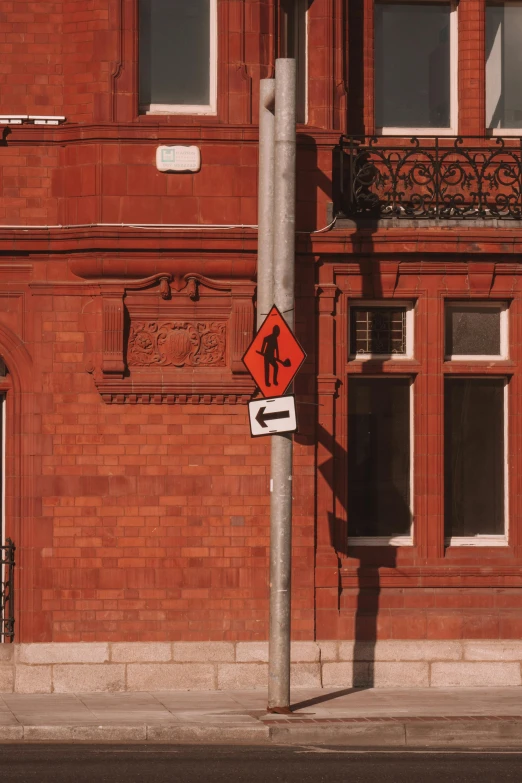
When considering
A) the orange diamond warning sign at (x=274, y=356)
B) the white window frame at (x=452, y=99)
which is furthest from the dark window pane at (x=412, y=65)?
the orange diamond warning sign at (x=274, y=356)

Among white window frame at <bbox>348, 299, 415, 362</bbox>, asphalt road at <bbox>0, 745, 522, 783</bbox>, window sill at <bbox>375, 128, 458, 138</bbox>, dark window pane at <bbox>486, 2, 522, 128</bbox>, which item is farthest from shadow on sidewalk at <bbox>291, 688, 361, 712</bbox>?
dark window pane at <bbox>486, 2, 522, 128</bbox>

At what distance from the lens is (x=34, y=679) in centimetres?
1564

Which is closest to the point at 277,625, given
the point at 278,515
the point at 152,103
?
the point at 278,515

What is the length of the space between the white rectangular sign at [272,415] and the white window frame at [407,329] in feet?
8.12

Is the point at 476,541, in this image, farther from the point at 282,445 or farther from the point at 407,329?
the point at 282,445

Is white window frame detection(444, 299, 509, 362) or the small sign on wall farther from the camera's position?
white window frame detection(444, 299, 509, 362)

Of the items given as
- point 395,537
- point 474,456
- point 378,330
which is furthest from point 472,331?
point 395,537

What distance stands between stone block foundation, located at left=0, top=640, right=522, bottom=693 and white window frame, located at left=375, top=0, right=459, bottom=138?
Result: 542 cm

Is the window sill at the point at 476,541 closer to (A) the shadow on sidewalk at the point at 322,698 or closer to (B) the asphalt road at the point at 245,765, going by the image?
(A) the shadow on sidewalk at the point at 322,698

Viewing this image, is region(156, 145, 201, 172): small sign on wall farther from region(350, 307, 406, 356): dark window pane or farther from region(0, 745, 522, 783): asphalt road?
region(0, 745, 522, 783): asphalt road

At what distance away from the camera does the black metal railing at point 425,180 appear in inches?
647

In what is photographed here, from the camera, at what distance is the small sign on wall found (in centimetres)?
1590

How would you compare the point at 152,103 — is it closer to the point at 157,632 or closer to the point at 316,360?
the point at 316,360

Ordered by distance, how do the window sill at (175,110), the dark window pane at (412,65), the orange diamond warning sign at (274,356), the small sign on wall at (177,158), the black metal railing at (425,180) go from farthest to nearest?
1. the dark window pane at (412,65)
2. the black metal railing at (425,180)
3. the window sill at (175,110)
4. the small sign on wall at (177,158)
5. the orange diamond warning sign at (274,356)
